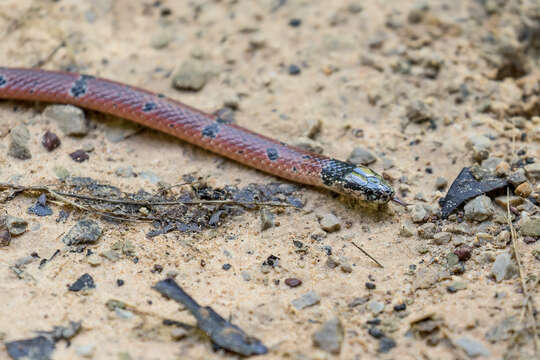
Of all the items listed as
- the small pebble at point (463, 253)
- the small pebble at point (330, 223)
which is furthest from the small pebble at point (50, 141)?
the small pebble at point (463, 253)

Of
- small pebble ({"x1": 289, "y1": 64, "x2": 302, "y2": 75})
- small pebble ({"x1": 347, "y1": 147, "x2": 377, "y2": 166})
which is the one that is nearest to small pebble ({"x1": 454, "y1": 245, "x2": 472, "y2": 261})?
small pebble ({"x1": 347, "y1": 147, "x2": 377, "y2": 166})

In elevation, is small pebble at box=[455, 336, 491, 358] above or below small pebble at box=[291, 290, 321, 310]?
above

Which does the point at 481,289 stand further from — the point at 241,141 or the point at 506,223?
the point at 241,141

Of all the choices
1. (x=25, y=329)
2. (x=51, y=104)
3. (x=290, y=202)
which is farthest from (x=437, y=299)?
(x=51, y=104)

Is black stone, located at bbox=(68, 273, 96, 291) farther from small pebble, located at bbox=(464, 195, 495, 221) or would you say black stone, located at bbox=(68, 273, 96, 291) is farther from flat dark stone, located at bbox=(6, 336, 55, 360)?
small pebble, located at bbox=(464, 195, 495, 221)

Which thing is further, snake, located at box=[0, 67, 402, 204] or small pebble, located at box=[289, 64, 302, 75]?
small pebble, located at box=[289, 64, 302, 75]

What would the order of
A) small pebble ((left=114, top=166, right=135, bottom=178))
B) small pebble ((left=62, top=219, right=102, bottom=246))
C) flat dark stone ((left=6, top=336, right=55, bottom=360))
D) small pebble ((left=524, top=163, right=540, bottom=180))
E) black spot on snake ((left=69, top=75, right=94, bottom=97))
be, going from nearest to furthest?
flat dark stone ((left=6, top=336, right=55, bottom=360)) < small pebble ((left=62, top=219, right=102, bottom=246)) < small pebble ((left=524, top=163, right=540, bottom=180)) < small pebble ((left=114, top=166, right=135, bottom=178)) < black spot on snake ((left=69, top=75, right=94, bottom=97))

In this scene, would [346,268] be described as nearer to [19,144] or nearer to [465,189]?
[465,189]

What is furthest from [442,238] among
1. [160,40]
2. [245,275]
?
[160,40]
